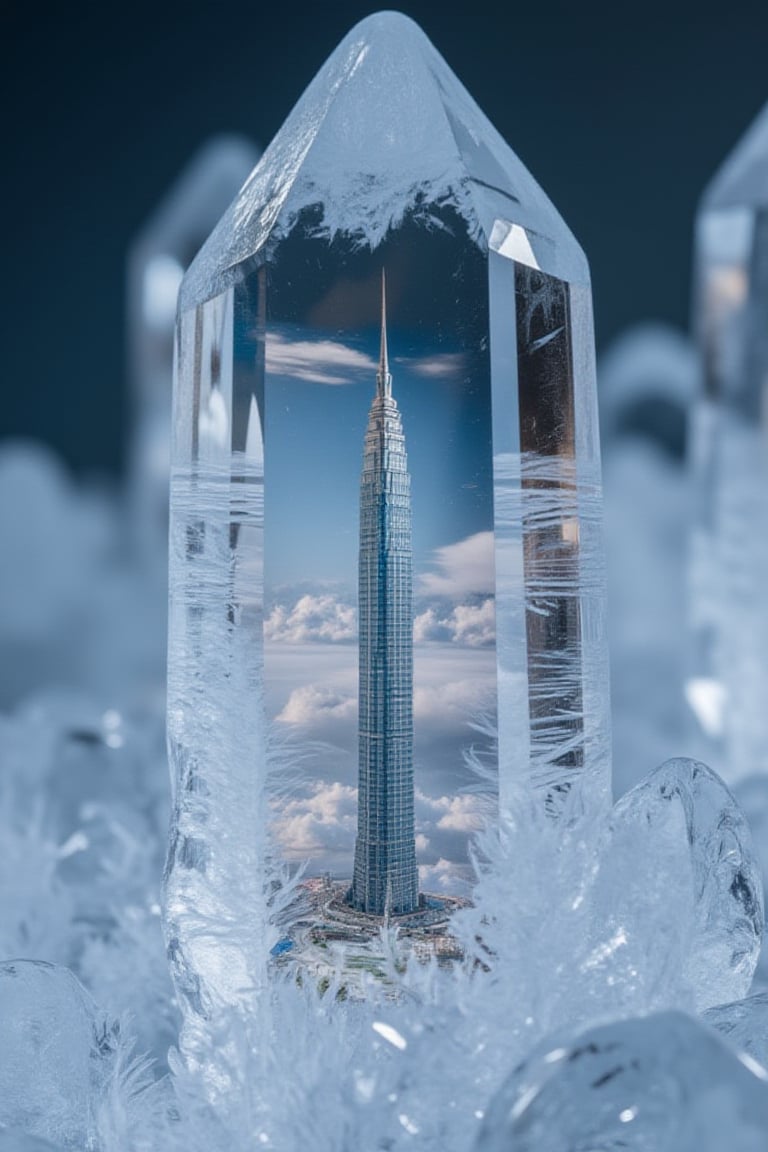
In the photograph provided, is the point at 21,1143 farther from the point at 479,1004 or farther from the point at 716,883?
the point at 716,883

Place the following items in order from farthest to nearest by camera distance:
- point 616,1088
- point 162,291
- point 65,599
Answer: point 65,599
point 162,291
point 616,1088

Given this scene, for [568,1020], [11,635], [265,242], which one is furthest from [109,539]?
[568,1020]

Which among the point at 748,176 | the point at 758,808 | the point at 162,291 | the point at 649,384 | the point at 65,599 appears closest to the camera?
the point at 758,808

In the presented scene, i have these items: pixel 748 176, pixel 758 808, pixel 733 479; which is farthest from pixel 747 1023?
pixel 748 176

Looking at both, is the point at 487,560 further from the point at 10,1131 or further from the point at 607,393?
the point at 607,393

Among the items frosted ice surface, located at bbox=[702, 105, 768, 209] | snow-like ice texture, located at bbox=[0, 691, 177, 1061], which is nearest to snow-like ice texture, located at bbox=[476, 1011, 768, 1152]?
snow-like ice texture, located at bbox=[0, 691, 177, 1061]

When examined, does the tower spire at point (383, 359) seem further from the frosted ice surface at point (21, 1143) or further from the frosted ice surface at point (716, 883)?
the frosted ice surface at point (21, 1143)
